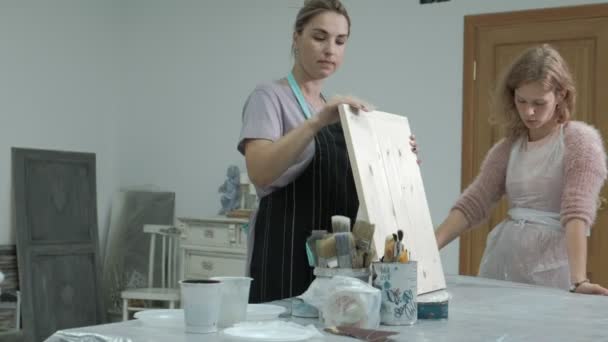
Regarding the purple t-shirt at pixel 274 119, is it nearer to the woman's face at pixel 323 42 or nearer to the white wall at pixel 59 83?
the woman's face at pixel 323 42

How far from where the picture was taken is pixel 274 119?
2.07m

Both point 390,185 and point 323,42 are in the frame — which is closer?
point 390,185

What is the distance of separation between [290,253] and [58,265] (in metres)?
3.42

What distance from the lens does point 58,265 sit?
5191mm

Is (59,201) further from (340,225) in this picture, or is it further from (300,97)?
(340,225)

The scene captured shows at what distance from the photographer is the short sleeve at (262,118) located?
2.03m

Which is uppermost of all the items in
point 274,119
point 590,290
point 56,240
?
point 274,119

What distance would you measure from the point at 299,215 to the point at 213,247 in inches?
122

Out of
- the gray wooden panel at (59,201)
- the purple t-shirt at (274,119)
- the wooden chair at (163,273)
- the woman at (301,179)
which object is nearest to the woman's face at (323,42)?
the woman at (301,179)

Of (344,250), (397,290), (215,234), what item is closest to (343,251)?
(344,250)

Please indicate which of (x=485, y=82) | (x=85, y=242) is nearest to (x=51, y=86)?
(x=85, y=242)

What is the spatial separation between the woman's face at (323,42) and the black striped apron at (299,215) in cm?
17

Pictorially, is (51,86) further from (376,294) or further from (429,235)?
(376,294)

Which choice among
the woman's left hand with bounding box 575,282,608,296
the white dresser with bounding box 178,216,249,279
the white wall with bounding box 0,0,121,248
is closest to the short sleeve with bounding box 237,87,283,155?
the woman's left hand with bounding box 575,282,608,296
